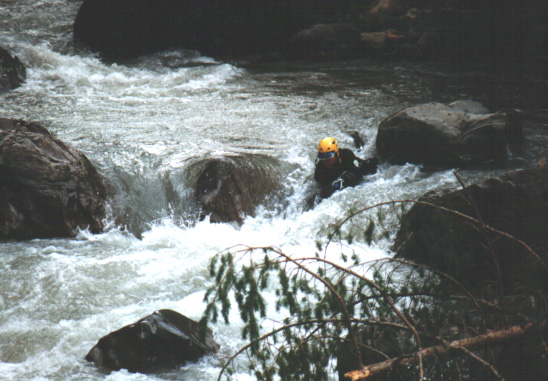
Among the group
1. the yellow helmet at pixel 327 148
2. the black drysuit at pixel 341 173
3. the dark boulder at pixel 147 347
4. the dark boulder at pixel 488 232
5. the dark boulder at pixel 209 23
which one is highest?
the dark boulder at pixel 209 23

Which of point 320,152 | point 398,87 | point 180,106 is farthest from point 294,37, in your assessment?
point 320,152

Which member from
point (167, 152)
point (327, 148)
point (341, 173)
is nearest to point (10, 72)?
point (167, 152)

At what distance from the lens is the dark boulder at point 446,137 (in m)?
7.66

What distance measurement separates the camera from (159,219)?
6.78 m

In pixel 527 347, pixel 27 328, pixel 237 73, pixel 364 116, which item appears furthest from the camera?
pixel 237 73

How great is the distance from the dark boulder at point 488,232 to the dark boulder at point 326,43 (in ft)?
32.3

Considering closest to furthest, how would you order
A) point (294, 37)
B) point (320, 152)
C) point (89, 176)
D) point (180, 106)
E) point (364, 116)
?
point (89, 176) < point (320, 152) < point (364, 116) < point (180, 106) < point (294, 37)

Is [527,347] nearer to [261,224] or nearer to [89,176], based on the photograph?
[261,224]

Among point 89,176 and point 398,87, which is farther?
point 398,87

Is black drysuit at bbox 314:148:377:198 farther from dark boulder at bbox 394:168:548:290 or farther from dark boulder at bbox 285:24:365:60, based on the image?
dark boulder at bbox 285:24:365:60

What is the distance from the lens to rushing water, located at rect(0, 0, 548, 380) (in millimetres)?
4809

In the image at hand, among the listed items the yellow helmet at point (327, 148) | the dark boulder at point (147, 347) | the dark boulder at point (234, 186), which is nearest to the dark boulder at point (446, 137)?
the yellow helmet at point (327, 148)

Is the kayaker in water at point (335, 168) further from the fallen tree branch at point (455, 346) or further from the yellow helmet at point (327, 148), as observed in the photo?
the fallen tree branch at point (455, 346)

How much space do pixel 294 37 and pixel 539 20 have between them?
259 inches
